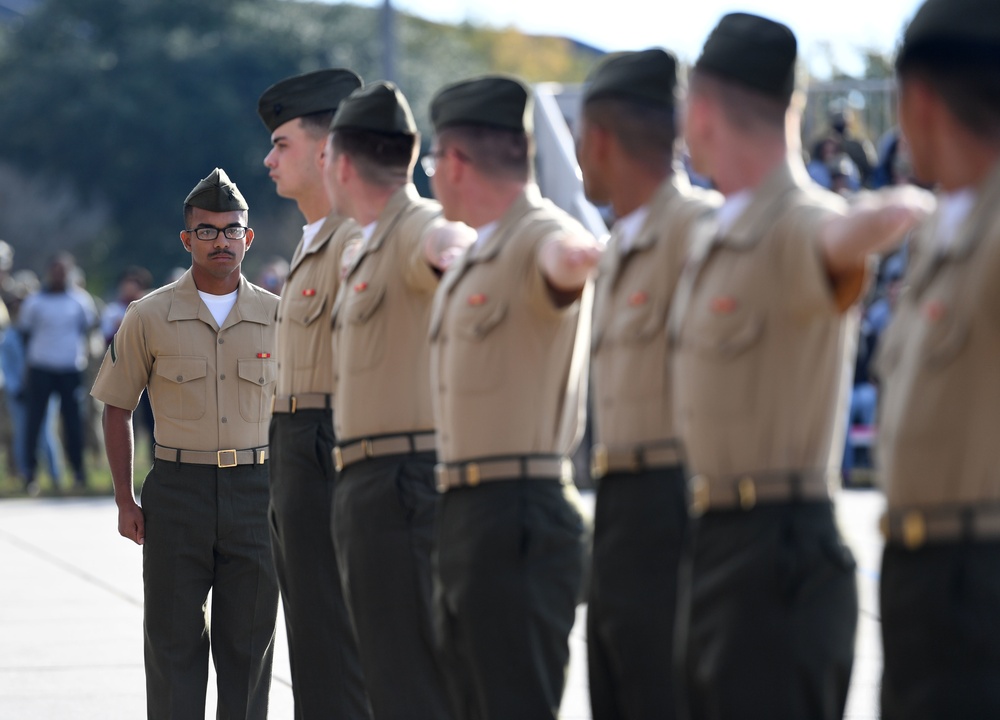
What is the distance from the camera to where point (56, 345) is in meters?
15.1

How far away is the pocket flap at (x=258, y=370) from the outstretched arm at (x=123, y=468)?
42cm

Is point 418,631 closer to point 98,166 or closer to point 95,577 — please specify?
point 95,577

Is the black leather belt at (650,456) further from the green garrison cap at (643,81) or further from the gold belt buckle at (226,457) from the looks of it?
the gold belt buckle at (226,457)

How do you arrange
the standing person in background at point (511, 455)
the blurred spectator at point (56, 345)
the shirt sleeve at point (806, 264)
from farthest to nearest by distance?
the blurred spectator at point (56, 345), the standing person in background at point (511, 455), the shirt sleeve at point (806, 264)

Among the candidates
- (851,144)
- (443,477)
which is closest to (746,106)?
(443,477)

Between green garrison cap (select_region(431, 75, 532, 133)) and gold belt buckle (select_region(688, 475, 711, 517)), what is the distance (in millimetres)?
1291

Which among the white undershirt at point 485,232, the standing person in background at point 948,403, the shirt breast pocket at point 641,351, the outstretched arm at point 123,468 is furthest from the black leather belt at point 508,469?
the outstretched arm at point 123,468

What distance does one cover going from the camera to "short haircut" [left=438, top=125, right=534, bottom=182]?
4.46 m

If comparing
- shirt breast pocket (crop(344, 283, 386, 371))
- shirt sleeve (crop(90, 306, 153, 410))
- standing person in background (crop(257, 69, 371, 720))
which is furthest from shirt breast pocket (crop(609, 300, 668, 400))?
shirt sleeve (crop(90, 306, 153, 410))

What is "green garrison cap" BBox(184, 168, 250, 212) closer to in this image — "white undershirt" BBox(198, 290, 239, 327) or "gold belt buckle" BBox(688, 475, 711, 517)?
"white undershirt" BBox(198, 290, 239, 327)

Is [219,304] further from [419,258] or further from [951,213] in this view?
[951,213]

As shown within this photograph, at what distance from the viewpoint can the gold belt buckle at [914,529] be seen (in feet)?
10.1

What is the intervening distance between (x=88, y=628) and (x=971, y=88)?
22.3 ft

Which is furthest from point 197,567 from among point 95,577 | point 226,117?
point 226,117
